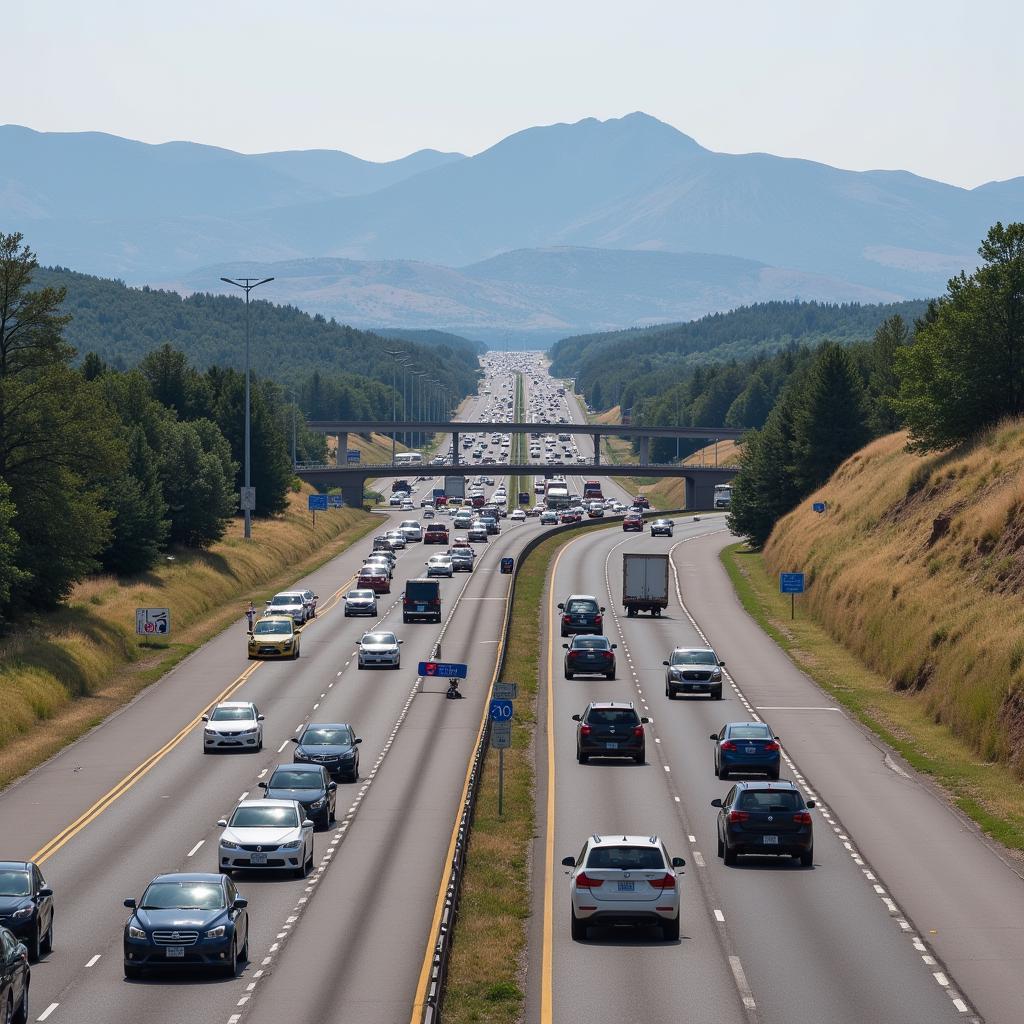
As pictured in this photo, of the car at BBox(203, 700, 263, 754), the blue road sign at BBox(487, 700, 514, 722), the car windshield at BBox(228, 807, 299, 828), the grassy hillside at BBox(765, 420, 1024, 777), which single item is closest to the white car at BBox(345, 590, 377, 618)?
the grassy hillside at BBox(765, 420, 1024, 777)

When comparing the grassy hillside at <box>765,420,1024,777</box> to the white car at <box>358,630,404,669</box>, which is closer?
the grassy hillside at <box>765,420,1024,777</box>

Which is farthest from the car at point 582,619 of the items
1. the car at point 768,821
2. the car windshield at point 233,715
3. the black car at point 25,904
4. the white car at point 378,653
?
the black car at point 25,904

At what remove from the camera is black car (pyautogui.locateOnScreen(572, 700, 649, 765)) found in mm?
53781

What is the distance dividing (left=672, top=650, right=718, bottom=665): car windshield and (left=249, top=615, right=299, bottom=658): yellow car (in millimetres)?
19506

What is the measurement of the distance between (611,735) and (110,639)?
33.3m

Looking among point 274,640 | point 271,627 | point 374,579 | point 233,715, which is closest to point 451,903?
point 233,715

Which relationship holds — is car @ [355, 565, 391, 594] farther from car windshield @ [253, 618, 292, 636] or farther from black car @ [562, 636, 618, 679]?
black car @ [562, 636, 618, 679]

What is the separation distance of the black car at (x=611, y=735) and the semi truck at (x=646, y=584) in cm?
4674

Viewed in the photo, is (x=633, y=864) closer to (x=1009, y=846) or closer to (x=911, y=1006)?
(x=911, y=1006)

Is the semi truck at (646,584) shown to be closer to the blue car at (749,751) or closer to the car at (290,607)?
the car at (290,607)

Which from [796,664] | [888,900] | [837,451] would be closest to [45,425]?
[796,664]

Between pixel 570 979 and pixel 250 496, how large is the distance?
98.5 m

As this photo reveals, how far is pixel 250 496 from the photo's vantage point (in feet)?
413

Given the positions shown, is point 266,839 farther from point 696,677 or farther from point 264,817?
point 696,677
